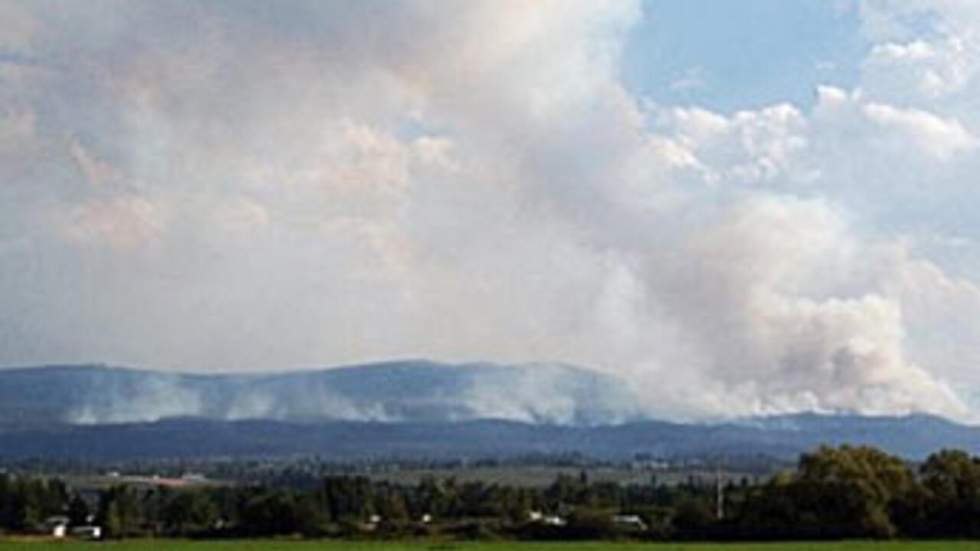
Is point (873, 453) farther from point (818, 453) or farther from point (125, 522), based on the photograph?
point (125, 522)

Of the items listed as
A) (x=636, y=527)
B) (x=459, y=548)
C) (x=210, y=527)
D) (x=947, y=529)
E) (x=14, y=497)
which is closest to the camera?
(x=459, y=548)

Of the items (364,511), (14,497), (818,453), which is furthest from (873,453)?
(14,497)

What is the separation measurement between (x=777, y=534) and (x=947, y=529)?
9.15 m

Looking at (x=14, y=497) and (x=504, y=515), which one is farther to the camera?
(x=14, y=497)

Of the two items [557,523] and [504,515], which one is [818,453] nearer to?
[557,523]

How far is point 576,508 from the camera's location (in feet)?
373

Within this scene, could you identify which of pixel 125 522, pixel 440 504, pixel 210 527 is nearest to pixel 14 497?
pixel 125 522

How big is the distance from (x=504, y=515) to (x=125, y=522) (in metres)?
28.0

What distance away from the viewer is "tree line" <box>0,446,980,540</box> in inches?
3543

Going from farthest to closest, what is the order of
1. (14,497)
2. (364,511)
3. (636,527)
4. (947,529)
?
(14,497) < (364,511) < (636,527) < (947,529)

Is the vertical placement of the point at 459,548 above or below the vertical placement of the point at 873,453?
below

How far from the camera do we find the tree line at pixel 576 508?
90.0m

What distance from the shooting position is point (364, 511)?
400 feet

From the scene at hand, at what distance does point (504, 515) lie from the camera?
117 meters
